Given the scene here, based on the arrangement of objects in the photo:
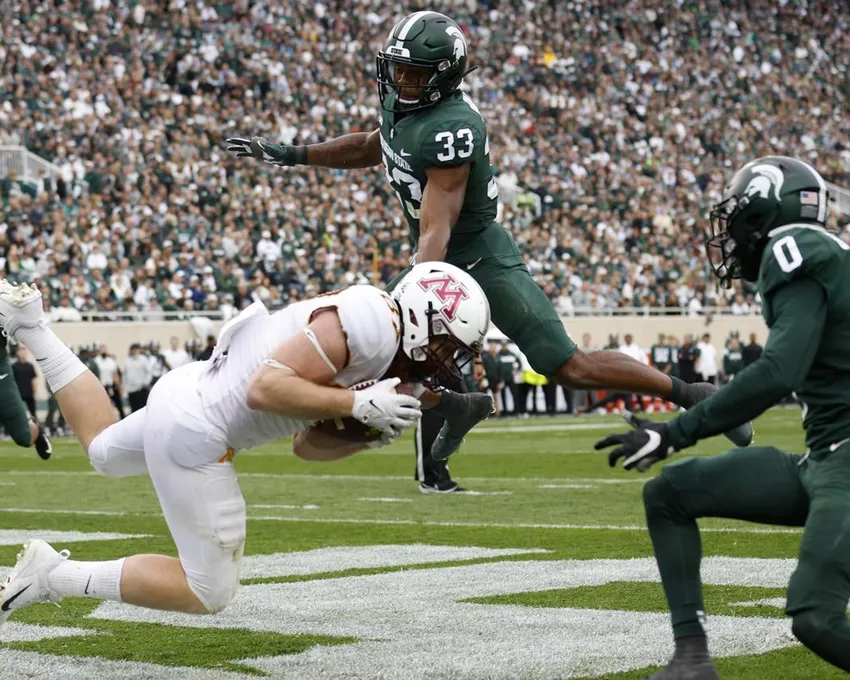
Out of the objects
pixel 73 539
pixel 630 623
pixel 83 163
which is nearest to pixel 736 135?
pixel 83 163

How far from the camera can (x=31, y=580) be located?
4.39 m

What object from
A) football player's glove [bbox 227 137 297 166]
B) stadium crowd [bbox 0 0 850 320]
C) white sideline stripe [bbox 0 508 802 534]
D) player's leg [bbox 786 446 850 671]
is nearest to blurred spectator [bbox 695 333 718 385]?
stadium crowd [bbox 0 0 850 320]

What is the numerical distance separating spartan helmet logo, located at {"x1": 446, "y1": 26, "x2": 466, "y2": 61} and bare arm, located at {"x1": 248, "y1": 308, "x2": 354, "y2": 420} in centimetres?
228

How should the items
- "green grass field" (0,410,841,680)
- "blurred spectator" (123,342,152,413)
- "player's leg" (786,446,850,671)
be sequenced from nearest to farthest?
"player's leg" (786,446,850,671), "green grass field" (0,410,841,680), "blurred spectator" (123,342,152,413)

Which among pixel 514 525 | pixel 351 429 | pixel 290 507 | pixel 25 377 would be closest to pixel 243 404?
pixel 351 429

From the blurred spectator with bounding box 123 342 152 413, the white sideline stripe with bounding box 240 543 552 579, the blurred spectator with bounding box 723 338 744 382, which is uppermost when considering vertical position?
the white sideline stripe with bounding box 240 543 552 579

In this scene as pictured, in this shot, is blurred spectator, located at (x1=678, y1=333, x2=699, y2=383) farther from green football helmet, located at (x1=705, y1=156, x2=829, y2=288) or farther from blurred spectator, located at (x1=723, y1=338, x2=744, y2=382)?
green football helmet, located at (x1=705, y1=156, x2=829, y2=288)

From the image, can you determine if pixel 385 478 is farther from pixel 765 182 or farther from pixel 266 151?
pixel 765 182

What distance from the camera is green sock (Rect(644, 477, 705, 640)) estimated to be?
12.8ft

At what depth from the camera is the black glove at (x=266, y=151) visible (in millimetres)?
6973

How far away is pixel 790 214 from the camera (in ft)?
12.6

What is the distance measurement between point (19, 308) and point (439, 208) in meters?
1.95

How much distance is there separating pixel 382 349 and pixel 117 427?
0.95 m

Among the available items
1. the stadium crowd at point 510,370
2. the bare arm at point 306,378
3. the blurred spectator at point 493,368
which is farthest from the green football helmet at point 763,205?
the blurred spectator at point 493,368
